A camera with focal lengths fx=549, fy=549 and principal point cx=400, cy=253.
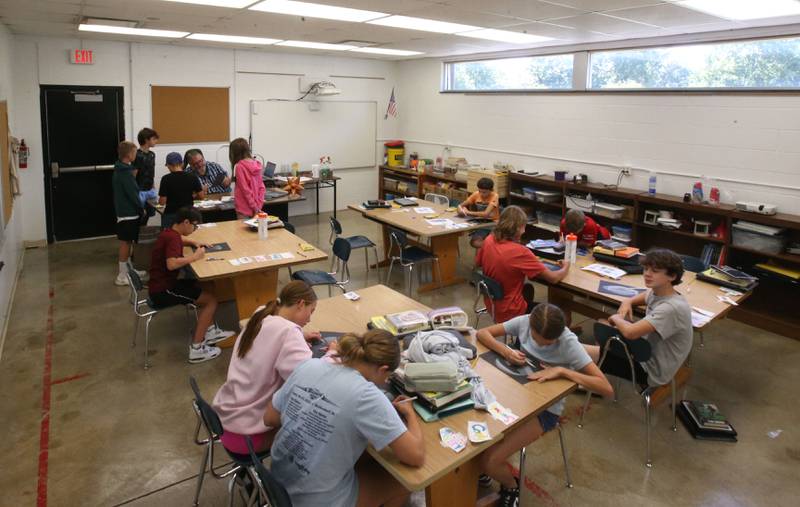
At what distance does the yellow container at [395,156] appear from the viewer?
1057 centimetres

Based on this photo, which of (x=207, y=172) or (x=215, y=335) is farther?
(x=207, y=172)

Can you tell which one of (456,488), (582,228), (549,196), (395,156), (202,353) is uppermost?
(395,156)

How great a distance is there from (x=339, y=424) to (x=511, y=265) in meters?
2.46

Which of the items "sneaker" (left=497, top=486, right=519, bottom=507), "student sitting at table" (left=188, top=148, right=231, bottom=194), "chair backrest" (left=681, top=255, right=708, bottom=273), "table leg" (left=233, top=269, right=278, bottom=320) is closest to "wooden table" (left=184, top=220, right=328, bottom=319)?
"table leg" (left=233, top=269, right=278, bottom=320)

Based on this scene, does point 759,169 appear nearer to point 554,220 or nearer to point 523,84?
point 554,220

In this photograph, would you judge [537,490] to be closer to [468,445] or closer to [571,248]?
[468,445]

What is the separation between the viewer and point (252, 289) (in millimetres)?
4941

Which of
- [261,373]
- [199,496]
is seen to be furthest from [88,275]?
[261,373]

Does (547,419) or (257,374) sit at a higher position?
(257,374)

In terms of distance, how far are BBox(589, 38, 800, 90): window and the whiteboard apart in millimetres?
4570

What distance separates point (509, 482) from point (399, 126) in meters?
8.91

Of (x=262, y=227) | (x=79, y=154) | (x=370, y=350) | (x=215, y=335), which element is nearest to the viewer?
(x=370, y=350)

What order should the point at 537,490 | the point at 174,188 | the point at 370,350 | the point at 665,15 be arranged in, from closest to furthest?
the point at 370,350 → the point at 537,490 → the point at 665,15 → the point at 174,188

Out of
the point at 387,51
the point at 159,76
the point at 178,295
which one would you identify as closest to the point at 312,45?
the point at 387,51
